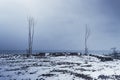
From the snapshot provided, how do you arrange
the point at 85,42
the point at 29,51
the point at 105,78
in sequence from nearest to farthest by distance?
the point at 105,78 → the point at 29,51 → the point at 85,42

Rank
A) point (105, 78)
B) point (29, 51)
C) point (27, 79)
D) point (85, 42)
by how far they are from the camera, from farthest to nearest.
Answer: point (85, 42), point (29, 51), point (105, 78), point (27, 79)

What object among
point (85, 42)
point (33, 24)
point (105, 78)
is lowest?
point (105, 78)

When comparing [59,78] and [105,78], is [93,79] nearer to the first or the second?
[105,78]

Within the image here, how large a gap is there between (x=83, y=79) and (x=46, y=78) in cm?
399

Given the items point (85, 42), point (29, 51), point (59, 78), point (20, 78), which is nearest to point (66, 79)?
point (59, 78)

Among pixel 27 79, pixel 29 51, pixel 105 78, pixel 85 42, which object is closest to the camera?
pixel 27 79

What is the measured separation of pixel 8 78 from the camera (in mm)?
23922

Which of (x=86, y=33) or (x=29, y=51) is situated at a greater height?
(x=86, y=33)

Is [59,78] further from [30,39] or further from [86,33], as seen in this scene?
[86,33]

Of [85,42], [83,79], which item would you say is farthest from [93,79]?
[85,42]

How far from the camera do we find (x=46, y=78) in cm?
2456

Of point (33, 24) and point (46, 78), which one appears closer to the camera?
point (46, 78)

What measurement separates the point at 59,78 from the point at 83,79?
8.50ft

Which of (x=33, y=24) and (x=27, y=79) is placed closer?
(x=27, y=79)
